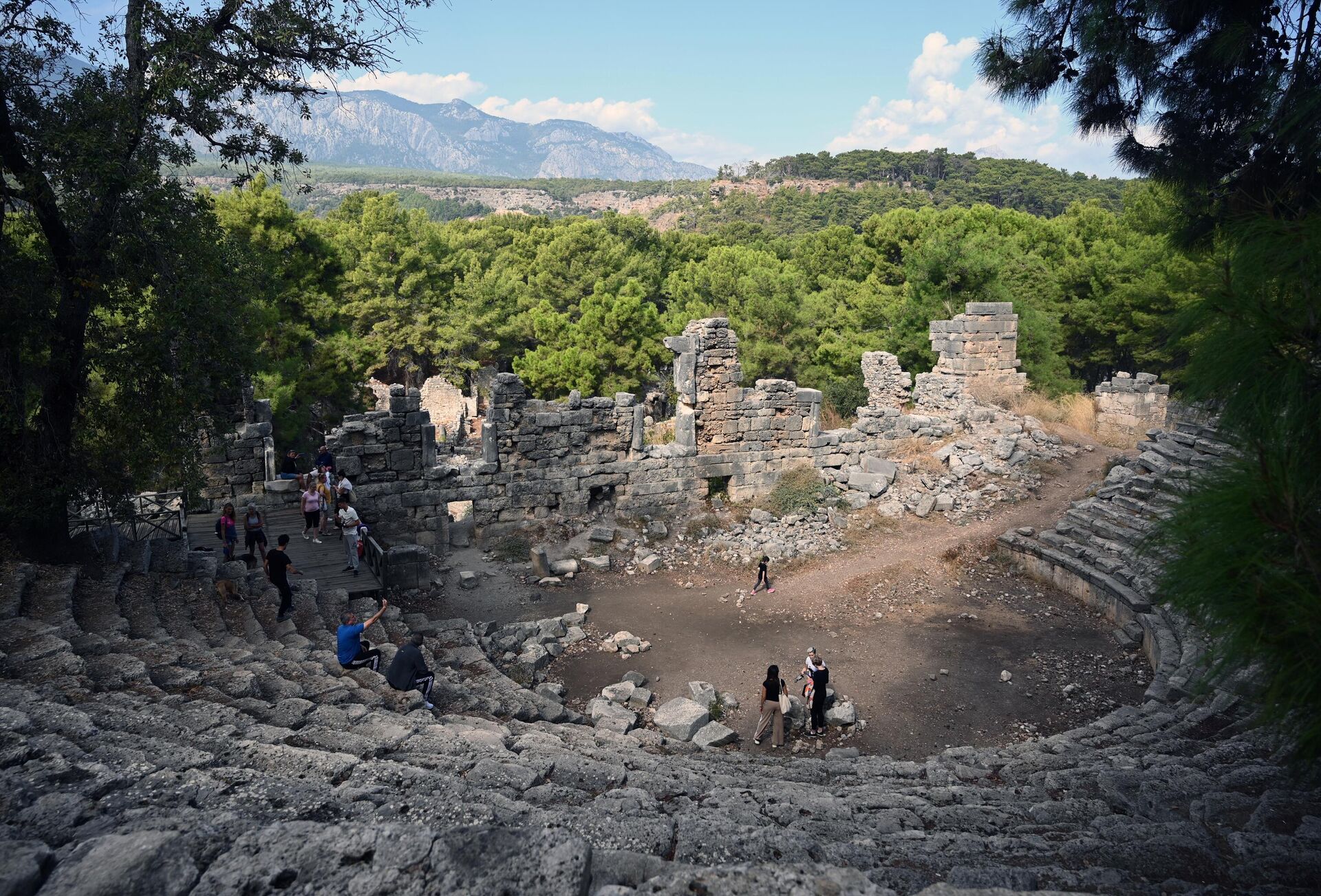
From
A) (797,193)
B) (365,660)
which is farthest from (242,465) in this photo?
(797,193)

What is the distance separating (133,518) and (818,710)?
27.5 feet

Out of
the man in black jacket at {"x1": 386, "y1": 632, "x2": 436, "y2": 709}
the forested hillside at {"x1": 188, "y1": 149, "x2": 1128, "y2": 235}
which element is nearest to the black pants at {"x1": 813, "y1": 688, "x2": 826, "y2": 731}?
the man in black jacket at {"x1": 386, "y1": 632, "x2": 436, "y2": 709}

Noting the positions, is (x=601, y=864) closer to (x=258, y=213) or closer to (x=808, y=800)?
(x=808, y=800)

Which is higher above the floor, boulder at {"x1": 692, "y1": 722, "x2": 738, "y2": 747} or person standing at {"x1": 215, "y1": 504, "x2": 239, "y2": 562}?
person standing at {"x1": 215, "y1": 504, "x2": 239, "y2": 562}

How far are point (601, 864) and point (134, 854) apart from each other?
6.29 ft

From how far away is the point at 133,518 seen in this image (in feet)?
30.0

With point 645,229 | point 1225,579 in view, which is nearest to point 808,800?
point 1225,579

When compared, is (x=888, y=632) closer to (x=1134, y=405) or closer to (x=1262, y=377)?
(x=1262, y=377)

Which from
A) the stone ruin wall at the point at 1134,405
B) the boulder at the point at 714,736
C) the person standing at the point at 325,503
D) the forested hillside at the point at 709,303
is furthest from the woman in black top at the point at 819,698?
the forested hillside at the point at 709,303

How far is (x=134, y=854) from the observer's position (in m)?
3.08

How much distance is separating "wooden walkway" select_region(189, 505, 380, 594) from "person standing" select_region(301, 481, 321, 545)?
0.12m

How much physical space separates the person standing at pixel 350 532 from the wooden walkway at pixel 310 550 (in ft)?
0.35

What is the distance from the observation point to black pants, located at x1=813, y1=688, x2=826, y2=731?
9.55 meters

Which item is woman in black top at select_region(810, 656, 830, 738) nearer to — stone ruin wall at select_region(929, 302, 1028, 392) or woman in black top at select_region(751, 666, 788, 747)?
woman in black top at select_region(751, 666, 788, 747)
